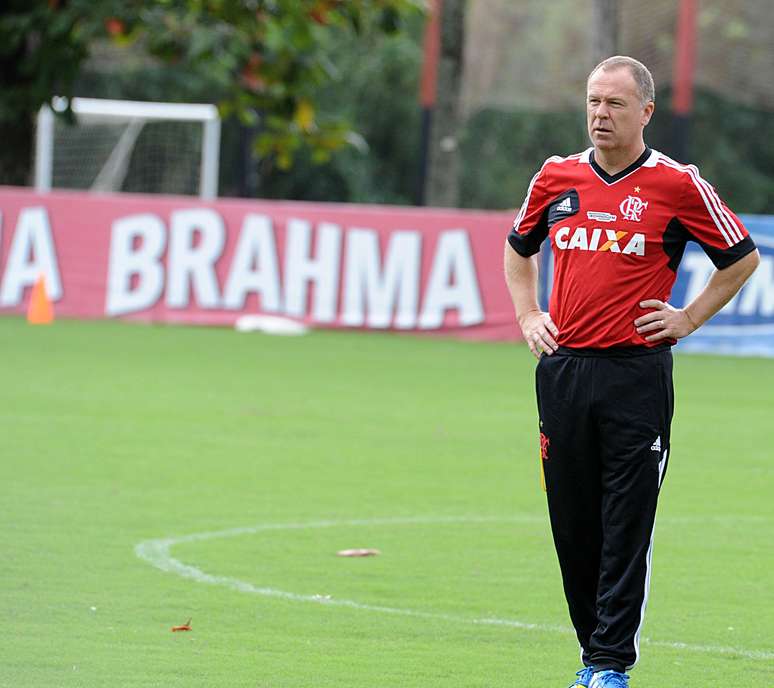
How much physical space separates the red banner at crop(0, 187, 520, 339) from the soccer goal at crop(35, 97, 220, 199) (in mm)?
6407

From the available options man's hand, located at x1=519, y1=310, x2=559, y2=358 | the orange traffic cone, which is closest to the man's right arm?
man's hand, located at x1=519, y1=310, x2=559, y2=358

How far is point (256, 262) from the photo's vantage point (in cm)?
2452

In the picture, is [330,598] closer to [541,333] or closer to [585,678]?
[585,678]

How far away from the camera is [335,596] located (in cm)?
833

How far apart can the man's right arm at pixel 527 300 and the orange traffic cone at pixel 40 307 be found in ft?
59.7

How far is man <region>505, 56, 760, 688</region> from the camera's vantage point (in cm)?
611

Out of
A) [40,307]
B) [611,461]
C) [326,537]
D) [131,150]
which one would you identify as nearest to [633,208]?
[611,461]

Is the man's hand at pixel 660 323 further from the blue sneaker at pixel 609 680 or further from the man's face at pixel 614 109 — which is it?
the blue sneaker at pixel 609 680

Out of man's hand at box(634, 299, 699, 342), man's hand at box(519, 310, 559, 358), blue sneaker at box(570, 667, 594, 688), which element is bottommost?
blue sneaker at box(570, 667, 594, 688)

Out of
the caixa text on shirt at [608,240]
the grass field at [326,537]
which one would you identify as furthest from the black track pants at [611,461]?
the grass field at [326,537]

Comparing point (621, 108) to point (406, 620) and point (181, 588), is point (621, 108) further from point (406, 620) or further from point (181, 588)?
point (181, 588)

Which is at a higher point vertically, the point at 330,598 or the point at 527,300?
the point at 527,300

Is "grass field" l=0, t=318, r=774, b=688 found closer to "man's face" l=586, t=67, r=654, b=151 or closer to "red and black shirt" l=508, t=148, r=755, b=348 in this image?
"red and black shirt" l=508, t=148, r=755, b=348

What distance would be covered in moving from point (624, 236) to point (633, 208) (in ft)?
0.32
